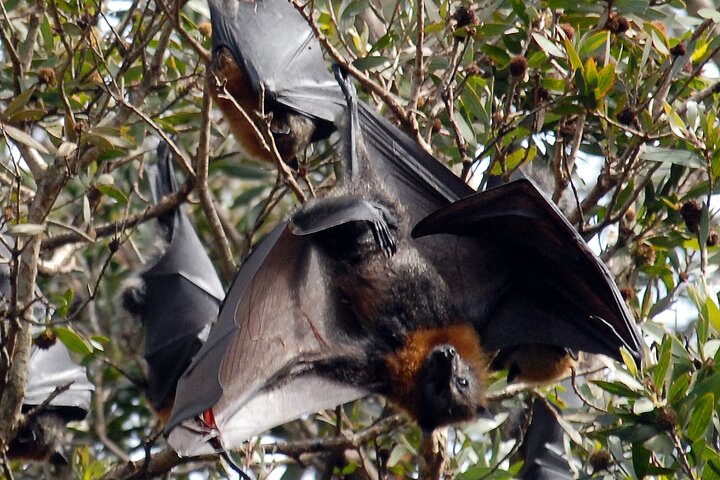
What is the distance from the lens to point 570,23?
5094 mm

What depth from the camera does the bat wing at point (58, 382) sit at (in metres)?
6.07

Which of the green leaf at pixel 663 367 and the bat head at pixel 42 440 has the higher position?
the bat head at pixel 42 440

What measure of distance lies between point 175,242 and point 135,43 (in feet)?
4.62

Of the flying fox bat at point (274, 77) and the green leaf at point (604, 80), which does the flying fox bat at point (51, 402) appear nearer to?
the flying fox bat at point (274, 77)

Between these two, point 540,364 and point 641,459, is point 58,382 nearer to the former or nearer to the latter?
point 540,364

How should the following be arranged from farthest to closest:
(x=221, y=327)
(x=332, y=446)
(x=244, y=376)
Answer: (x=332, y=446) < (x=244, y=376) < (x=221, y=327)

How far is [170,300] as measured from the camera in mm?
6344

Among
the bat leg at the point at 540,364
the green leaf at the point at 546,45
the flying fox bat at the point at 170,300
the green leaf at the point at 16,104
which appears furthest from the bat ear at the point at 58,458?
the green leaf at the point at 546,45

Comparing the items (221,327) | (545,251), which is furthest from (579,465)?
(221,327)

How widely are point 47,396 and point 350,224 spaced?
2.31 meters

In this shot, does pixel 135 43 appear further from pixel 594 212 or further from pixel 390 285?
pixel 594 212

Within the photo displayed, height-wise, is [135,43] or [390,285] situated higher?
[135,43]

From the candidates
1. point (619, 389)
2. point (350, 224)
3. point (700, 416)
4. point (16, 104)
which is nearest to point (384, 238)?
point (350, 224)

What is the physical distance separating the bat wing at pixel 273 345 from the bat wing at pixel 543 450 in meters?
1.18
